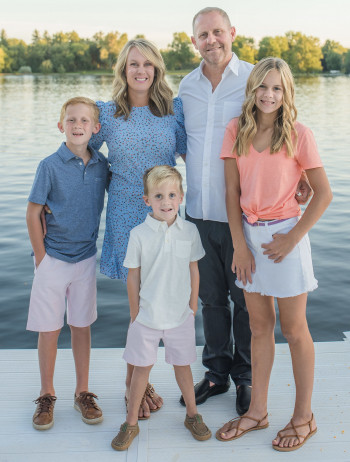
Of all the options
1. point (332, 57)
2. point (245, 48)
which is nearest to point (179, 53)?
point (245, 48)

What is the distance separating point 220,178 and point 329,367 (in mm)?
1256

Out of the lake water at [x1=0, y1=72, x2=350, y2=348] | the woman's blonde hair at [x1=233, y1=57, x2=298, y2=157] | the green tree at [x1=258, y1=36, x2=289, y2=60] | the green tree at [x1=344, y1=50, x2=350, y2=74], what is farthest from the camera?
the green tree at [x1=258, y1=36, x2=289, y2=60]

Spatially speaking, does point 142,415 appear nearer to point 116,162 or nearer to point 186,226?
point 186,226

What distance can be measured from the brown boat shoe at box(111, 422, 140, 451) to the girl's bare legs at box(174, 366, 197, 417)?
0.81 ft

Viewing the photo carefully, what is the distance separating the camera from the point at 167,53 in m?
79.8

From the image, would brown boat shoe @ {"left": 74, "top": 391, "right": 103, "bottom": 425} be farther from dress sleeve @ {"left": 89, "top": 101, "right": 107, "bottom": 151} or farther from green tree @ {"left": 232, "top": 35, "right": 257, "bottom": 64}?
green tree @ {"left": 232, "top": 35, "right": 257, "bottom": 64}

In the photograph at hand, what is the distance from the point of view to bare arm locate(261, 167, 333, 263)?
7.49ft

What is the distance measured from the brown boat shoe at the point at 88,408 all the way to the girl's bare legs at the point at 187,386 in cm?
41

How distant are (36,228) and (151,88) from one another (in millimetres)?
876

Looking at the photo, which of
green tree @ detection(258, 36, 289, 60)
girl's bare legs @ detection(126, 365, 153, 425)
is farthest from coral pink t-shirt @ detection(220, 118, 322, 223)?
green tree @ detection(258, 36, 289, 60)

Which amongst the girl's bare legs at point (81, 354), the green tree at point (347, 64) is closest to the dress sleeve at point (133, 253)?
the girl's bare legs at point (81, 354)

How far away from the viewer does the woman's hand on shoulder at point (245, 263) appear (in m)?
2.41

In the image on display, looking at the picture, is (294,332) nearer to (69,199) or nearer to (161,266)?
(161,266)

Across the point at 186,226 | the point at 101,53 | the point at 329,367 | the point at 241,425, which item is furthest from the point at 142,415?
the point at 101,53
